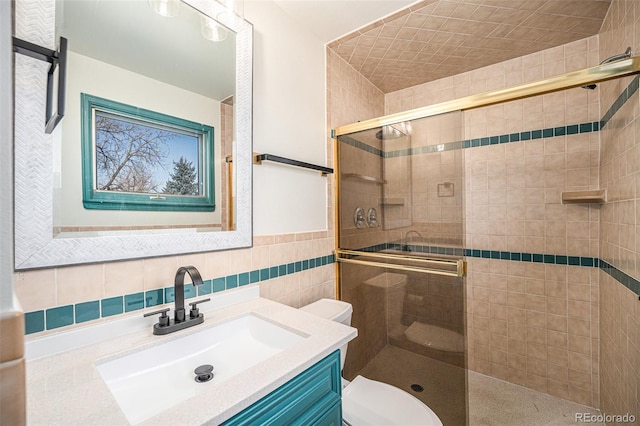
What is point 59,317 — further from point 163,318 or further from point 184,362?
point 184,362

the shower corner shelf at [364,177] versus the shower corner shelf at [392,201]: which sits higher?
the shower corner shelf at [364,177]

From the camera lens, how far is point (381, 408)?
134cm

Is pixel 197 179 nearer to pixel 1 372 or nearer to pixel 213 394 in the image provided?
pixel 213 394

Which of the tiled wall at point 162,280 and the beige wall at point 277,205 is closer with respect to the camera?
the tiled wall at point 162,280

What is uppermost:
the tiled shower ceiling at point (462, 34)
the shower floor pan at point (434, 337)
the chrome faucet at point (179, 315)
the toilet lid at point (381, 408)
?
the tiled shower ceiling at point (462, 34)

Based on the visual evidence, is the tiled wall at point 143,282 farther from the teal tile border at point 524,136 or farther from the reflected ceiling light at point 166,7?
the reflected ceiling light at point 166,7

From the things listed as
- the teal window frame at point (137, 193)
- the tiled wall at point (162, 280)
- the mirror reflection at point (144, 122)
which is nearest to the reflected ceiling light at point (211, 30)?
the mirror reflection at point (144, 122)

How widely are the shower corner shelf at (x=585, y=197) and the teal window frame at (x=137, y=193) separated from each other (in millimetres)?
2202

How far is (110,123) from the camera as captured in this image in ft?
3.13

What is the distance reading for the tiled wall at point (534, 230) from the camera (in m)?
1.88

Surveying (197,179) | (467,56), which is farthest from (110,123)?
(467,56)

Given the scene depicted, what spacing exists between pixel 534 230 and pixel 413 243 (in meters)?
1.15

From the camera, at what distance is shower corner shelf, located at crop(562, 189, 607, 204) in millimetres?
1673

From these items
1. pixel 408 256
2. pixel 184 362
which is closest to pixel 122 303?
pixel 184 362
